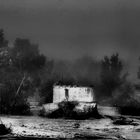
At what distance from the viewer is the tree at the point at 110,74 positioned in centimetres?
10000

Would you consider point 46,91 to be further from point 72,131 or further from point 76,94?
point 72,131

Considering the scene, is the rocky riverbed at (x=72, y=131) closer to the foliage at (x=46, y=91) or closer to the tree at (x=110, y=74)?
the foliage at (x=46, y=91)

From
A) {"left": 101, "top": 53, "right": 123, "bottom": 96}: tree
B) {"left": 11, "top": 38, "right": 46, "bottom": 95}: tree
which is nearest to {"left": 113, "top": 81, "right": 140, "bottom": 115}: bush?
{"left": 101, "top": 53, "right": 123, "bottom": 96}: tree

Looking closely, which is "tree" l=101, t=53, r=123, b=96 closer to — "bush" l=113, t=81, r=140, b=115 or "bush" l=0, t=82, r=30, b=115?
"bush" l=113, t=81, r=140, b=115

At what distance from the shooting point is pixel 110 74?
103000mm

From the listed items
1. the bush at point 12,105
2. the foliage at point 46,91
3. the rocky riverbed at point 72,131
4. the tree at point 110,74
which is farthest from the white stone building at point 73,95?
the tree at point 110,74

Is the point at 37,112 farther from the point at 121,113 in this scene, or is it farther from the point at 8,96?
the point at 121,113

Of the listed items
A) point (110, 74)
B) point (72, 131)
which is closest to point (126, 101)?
point (110, 74)

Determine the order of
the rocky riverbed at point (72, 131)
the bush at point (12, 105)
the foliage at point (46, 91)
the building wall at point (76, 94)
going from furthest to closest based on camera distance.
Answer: the foliage at point (46, 91) < the bush at point (12, 105) < the building wall at point (76, 94) < the rocky riverbed at point (72, 131)

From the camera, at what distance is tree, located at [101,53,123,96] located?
100000mm

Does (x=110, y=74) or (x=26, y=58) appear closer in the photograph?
(x=26, y=58)

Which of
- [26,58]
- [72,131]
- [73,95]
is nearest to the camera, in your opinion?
[72,131]

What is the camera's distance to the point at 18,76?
77188 millimetres

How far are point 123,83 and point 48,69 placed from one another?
88.2 ft
